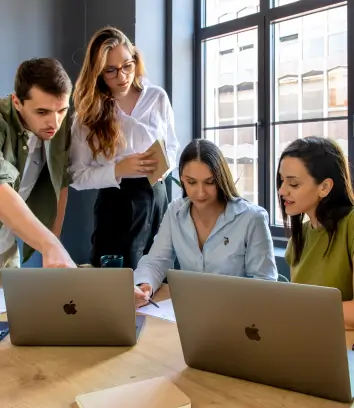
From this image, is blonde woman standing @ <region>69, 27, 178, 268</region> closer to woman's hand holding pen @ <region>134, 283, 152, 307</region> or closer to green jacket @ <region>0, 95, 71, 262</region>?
green jacket @ <region>0, 95, 71, 262</region>

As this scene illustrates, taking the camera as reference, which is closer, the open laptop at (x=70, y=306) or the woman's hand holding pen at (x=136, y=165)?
the open laptop at (x=70, y=306)

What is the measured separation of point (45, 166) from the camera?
183 cm

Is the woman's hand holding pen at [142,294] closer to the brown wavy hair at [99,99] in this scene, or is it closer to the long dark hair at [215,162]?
the long dark hair at [215,162]

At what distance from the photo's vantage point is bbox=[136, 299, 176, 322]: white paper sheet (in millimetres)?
1342

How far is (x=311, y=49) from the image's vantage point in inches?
104

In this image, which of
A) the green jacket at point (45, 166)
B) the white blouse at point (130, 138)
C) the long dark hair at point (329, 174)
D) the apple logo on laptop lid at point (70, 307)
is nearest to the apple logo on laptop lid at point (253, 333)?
the apple logo on laptop lid at point (70, 307)

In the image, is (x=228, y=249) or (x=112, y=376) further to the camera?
(x=228, y=249)

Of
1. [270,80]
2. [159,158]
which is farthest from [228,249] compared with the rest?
[270,80]

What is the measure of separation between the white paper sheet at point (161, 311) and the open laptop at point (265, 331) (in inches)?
13.5

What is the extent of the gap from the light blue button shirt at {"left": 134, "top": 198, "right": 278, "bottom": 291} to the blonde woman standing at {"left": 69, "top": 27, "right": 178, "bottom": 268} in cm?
26

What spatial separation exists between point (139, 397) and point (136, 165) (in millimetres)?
1043

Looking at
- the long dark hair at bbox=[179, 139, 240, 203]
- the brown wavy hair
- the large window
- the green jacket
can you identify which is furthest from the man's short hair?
the large window

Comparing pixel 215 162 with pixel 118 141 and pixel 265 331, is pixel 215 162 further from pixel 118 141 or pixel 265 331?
→ pixel 265 331

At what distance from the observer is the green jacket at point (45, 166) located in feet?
5.27
